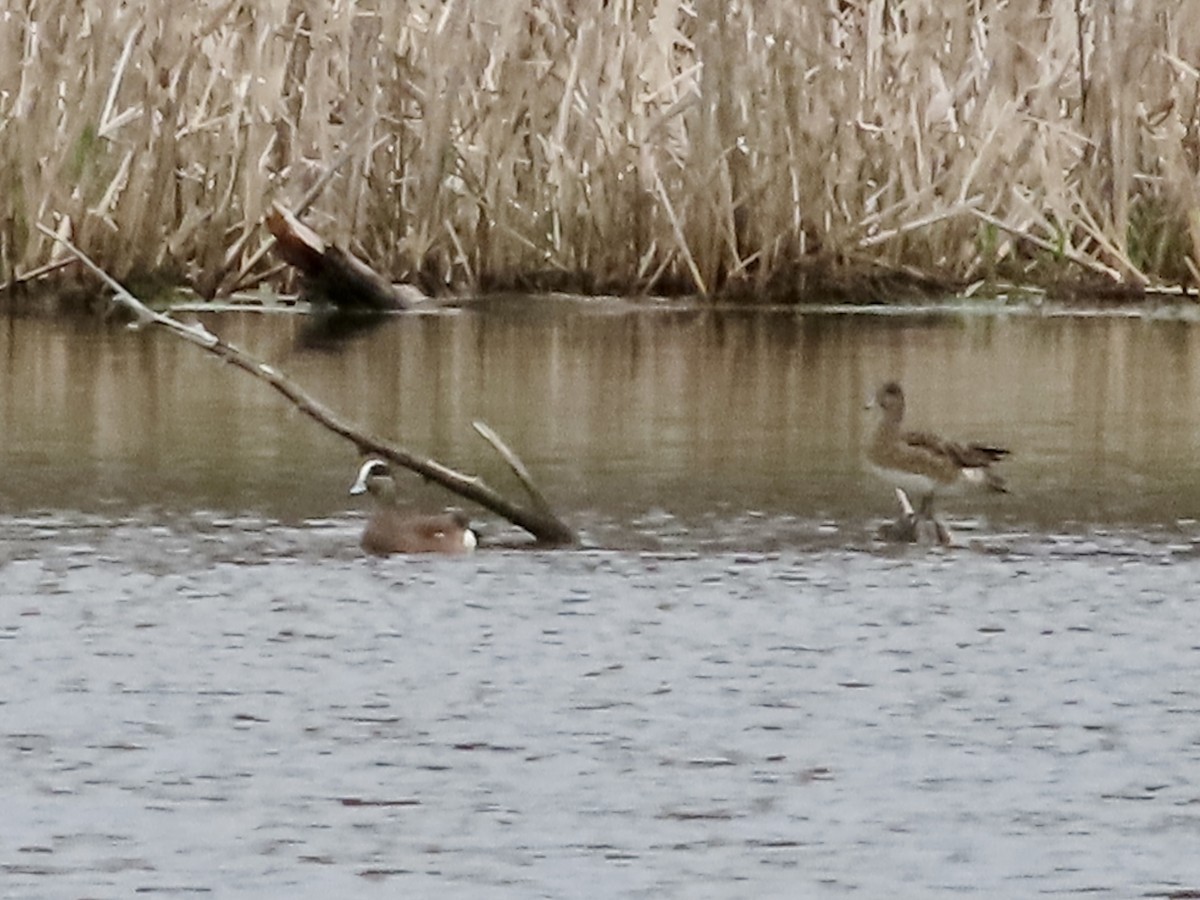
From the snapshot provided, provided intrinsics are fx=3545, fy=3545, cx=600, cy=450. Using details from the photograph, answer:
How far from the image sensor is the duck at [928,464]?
33.8 ft

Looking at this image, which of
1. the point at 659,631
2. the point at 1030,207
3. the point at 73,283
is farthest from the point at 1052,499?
the point at 73,283

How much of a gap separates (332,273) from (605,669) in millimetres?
10842

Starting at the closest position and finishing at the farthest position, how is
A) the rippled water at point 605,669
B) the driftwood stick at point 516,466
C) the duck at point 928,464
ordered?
the rippled water at point 605,669, the driftwood stick at point 516,466, the duck at point 928,464

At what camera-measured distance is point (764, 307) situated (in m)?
18.7

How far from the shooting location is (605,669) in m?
7.73

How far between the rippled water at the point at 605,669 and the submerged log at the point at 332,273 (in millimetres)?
4050

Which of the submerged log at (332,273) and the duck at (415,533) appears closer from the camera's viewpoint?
the duck at (415,533)

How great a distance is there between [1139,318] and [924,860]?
13312mm

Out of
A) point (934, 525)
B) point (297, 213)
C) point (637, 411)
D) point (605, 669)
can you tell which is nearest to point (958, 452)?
point (934, 525)

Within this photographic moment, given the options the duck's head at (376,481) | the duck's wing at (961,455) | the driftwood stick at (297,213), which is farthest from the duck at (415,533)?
the driftwood stick at (297,213)

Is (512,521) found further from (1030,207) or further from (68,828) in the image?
(1030,207)

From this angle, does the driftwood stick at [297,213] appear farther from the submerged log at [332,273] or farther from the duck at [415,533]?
the duck at [415,533]

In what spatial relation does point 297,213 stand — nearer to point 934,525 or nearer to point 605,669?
point 934,525

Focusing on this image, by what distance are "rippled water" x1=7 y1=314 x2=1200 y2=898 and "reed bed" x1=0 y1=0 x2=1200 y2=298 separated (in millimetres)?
4057
